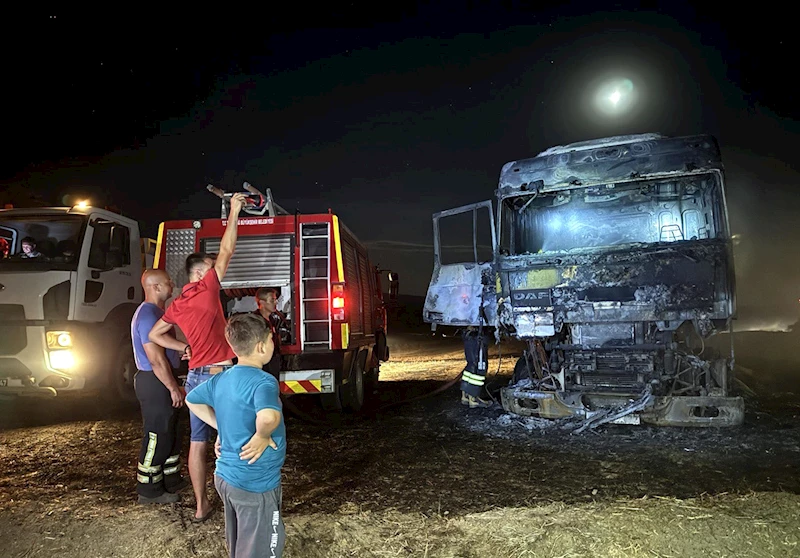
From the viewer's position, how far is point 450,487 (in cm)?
447

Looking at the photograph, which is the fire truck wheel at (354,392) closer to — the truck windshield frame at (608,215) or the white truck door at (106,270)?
the truck windshield frame at (608,215)

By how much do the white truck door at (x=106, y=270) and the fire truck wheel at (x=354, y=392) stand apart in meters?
3.38

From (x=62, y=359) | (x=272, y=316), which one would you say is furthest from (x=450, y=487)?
(x=62, y=359)

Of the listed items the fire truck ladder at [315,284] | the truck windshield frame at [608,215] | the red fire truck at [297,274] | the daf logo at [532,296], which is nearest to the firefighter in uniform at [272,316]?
the red fire truck at [297,274]

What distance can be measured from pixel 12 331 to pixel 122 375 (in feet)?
4.58

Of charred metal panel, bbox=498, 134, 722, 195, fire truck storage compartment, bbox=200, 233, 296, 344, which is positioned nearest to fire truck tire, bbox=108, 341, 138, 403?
fire truck storage compartment, bbox=200, 233, 296, 344

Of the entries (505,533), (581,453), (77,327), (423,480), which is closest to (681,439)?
(581,453)

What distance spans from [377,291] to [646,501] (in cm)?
755

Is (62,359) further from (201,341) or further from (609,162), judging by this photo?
(609,162)

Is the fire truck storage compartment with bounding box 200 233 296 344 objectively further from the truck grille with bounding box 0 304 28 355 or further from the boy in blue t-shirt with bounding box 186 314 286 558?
the boy in blue t-shirt with bounding box 186 314 286 558

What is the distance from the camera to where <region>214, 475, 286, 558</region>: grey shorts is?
242 centimetres

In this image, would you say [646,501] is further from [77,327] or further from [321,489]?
[77,327]

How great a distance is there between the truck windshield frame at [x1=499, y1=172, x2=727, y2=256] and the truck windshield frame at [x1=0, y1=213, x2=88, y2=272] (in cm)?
555

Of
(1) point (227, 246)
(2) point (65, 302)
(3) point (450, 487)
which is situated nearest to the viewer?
(1) point (227, 246)
